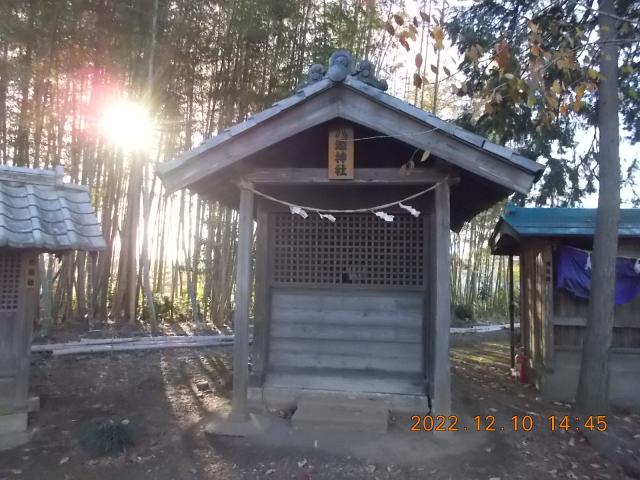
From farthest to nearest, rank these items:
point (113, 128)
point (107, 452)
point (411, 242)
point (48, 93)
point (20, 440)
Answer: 1. point (113, 128)
2. point (48, 93)
3. point (411, 242)
4. point (20, 440)
5. point (107, 452)

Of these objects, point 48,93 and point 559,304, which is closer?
point 559,304

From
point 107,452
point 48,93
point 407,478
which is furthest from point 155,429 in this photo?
point 48,93

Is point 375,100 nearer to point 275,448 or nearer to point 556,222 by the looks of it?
point 275,448

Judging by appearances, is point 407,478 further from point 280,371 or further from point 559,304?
point 559,304

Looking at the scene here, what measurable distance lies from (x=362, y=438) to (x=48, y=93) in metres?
8.92

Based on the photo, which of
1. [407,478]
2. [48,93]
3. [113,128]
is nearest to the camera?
[407,478]

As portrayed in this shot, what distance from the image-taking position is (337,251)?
5898 millimetres

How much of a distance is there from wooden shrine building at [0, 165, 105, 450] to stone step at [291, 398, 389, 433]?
281 cm

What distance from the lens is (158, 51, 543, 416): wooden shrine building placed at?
4887 mm

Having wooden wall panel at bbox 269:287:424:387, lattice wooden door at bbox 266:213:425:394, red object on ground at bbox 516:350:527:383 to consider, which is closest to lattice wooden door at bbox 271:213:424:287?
lattice wooden door at bbox 266:213:425:394

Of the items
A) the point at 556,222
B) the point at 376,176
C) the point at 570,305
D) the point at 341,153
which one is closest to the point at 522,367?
the point at 570,305

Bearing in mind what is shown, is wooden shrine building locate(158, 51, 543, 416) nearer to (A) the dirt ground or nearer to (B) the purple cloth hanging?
(A) the dirt ground

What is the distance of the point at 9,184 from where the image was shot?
17.1 ft

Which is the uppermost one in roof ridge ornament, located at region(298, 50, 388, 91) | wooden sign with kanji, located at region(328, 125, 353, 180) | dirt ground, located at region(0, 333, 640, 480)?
roof ridge ornament, located at region(298, 50, 388, 91)
